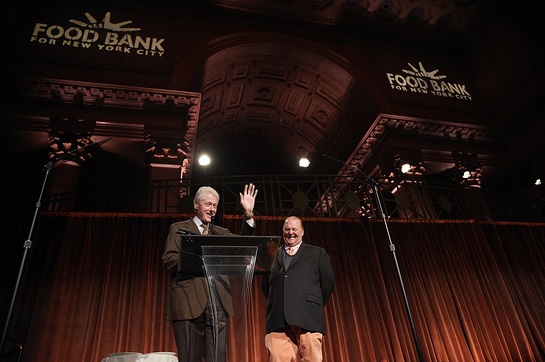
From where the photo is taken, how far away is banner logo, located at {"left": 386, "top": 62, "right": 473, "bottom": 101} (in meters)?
9.91

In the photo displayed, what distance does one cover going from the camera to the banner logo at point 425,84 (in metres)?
9.91

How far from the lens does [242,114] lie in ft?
37.3

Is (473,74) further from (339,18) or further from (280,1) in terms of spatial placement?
(280,1)

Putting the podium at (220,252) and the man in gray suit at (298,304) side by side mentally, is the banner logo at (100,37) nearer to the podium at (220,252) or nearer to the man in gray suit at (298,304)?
the man in gray suit at (298,304)

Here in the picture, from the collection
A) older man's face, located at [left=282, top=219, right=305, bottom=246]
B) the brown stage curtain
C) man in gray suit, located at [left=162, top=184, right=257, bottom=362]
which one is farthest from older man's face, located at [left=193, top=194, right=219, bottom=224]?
the brown stage curtain

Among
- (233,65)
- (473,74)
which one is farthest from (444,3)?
(233,65)

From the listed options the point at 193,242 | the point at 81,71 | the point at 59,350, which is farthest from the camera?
the point at 81,71

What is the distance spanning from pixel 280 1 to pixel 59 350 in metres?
9.03

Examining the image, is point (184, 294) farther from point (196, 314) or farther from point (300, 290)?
point (300, 290)

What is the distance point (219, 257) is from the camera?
1919mm

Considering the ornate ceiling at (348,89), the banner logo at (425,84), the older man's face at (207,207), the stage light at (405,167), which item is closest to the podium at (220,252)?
the older man's face at (207,207)

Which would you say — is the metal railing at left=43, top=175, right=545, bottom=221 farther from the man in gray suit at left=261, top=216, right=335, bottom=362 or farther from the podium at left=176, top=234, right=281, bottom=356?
the podium at left=176, top=234, right=281, bottom=356

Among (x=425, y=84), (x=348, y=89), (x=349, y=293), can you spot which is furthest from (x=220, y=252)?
(x=425, y=84)

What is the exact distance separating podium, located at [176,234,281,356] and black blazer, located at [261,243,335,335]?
0.38m
